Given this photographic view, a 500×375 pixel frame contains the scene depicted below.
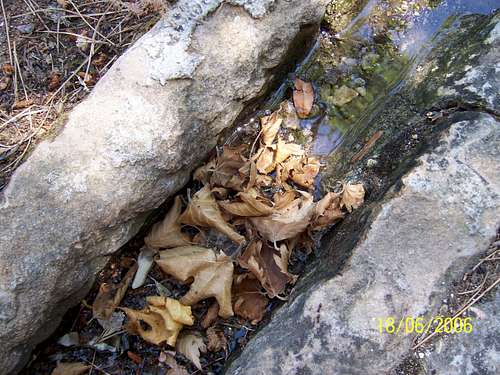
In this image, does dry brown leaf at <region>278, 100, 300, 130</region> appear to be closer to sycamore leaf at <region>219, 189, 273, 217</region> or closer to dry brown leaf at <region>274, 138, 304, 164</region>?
dry brown leaf at <region>274, 138, 304, 164</region>

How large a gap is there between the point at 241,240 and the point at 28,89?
1381 millimetres

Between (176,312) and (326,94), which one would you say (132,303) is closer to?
(176,312)

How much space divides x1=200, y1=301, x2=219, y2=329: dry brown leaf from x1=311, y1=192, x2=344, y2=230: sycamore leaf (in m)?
0.56

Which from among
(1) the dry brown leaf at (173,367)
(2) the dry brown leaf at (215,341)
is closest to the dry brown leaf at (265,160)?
(2) the dry brown leaf at (215,341)

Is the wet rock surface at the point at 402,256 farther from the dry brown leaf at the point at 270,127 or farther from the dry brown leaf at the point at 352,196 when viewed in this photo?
the dry brown leaf at the point at 270,127

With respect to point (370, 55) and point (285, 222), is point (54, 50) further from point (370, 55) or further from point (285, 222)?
point (370, 55)

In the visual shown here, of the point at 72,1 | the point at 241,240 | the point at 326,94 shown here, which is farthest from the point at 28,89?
the point at 326,94

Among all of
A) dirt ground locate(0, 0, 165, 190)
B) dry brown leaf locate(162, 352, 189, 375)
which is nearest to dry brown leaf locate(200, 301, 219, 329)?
dry brown leaf locate(162, 352, 189, 375)

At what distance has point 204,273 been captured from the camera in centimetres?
219

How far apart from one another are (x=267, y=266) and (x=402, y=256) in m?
0.62

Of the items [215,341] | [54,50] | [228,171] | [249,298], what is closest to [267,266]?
[249,298]

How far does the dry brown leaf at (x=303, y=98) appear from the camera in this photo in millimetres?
2643

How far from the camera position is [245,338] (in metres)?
2.19
